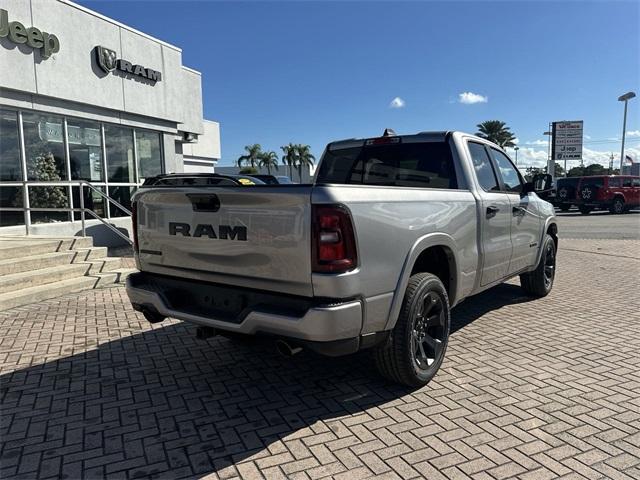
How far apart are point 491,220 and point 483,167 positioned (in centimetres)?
62

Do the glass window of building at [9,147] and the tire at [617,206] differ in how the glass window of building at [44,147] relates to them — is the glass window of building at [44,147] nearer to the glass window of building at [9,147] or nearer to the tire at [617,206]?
the glass window of building at [9,147]

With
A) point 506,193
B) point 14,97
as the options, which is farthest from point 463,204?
point 14,97

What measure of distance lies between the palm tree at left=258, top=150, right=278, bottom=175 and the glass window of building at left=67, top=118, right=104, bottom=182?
6230 centimetres

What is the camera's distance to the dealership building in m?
9.48

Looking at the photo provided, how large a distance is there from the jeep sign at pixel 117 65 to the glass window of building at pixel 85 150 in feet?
4.65

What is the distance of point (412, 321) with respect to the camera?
11.2 feet

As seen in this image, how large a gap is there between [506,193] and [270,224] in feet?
10.6

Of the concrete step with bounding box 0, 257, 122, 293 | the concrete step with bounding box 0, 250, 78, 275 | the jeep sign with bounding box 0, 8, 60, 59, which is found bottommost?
the concrete step with bounding box 0, 257, 122, 293

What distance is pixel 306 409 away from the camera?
3391mm

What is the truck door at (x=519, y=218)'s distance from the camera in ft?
17.4

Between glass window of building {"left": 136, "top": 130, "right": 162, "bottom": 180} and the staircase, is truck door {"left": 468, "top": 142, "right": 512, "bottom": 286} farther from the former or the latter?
glass window of building {"left": 136, "top": 130, "right": 162, "bottom": 180}

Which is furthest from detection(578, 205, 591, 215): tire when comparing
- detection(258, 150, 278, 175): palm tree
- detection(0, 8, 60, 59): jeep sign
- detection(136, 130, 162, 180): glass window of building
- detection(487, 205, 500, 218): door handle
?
detection(258, 150, 278, 175): palm tree

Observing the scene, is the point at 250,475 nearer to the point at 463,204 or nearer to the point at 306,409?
the point at 306,409

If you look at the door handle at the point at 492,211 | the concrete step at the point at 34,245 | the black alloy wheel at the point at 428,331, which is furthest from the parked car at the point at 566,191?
the black alloy wheel at the point at 428,331
